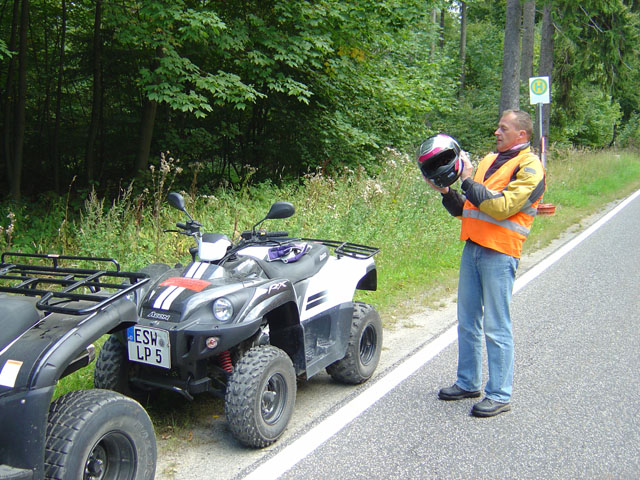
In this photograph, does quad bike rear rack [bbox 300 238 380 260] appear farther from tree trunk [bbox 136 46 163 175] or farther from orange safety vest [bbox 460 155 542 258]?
tree trunk [bbox 136 46 163 175]

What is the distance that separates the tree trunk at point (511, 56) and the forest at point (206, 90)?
0.12 feet

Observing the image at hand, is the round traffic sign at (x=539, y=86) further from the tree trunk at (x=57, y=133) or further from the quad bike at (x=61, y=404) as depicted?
the quad bike at (x=61, y=404)

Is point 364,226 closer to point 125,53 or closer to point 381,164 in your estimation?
point 381,164

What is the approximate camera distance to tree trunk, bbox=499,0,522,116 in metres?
16.7

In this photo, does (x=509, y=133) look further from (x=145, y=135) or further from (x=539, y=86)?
(x=539, y=86)

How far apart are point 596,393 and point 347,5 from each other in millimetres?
8135

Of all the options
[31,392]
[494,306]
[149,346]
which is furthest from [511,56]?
[31,392]

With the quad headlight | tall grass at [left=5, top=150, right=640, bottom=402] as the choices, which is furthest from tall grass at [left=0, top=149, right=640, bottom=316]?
the quad headlight

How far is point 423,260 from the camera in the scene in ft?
28.9

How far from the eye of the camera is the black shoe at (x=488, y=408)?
421cm

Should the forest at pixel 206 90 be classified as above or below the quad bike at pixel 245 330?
above

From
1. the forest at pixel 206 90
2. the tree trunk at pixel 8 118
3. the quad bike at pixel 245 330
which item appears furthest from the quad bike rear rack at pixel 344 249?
the tree trunk at pixel 8 118

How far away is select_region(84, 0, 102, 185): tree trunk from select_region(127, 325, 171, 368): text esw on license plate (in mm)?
8922

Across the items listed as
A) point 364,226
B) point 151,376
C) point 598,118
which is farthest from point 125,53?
point 598,118
